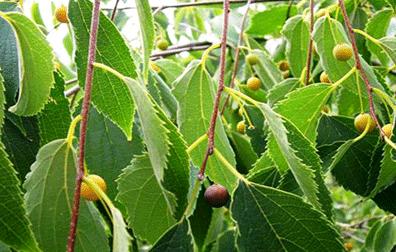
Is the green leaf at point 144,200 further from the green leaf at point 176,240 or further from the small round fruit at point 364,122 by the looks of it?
the small round fruit at point 364,122

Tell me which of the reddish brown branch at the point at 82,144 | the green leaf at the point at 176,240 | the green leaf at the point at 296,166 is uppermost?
the reddish brown branch at the point at 82,144

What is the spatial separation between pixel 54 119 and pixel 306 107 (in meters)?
0.48

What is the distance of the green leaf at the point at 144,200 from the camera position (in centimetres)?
98

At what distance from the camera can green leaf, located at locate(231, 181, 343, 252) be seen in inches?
35.1

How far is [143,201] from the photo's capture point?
99 centimetres

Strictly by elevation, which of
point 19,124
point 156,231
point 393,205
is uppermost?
point 19,124

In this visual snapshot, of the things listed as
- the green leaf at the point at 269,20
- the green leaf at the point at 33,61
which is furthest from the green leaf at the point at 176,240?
the green leaf at the point at 269,20

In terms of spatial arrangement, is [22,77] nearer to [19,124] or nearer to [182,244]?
[19,124]

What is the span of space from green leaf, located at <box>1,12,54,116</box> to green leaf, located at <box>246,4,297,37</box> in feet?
3.80

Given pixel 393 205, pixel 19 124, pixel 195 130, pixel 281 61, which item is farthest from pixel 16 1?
pixel 281 61

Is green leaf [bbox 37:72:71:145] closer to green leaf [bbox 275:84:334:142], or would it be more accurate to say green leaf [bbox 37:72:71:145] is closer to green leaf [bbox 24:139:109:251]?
green leaf [bbox 24:139:109:251]

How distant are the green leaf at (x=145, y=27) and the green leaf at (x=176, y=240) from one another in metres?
0.28

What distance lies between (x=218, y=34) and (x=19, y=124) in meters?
1.27

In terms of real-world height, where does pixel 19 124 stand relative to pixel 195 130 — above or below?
above
